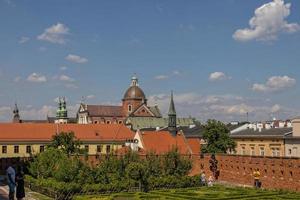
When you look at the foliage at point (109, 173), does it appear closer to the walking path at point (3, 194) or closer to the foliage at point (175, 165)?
the foliage at point (175, 165)

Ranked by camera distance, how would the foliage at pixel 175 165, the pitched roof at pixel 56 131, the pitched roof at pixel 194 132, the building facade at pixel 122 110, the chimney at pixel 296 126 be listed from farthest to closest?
1. the building facade at pixel 122 110
2. the pitched roof at pixel 194 132
3. the pitched roof at pixel 56 131
4. the chimney at pixel 296 126
5. the foliage at pixel 175 165

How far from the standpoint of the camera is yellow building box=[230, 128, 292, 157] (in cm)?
5662

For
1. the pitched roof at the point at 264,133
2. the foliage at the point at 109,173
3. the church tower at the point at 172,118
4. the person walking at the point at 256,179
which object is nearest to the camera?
the foliage at the point at 109,173

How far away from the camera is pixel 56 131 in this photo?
67.0 m

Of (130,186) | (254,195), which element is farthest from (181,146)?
(254,195)

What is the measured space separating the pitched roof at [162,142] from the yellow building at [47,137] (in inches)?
244

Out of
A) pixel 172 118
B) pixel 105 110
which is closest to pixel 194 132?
pixel 172 118

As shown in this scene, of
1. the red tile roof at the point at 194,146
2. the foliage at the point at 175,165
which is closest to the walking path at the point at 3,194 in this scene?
the foliage at the point at 175,165

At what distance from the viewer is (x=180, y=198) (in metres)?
29.3

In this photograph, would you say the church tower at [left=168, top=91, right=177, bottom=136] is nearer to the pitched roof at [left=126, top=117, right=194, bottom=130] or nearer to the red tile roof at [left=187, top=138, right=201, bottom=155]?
the red tile roof at [left=187, top=138, right=201, bottom=155]

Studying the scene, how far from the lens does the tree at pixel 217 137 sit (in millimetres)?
56344

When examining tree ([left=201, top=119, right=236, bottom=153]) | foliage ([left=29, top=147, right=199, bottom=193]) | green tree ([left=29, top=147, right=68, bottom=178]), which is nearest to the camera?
foliage ([left=29, top=147, right=199, bottom=193])

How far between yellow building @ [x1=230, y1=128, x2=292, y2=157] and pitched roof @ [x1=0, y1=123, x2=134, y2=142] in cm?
1667

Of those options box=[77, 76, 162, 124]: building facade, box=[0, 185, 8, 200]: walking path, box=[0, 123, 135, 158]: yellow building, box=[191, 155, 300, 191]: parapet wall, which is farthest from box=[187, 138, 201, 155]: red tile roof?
box=[77, 76, 162, 124]: building facade
